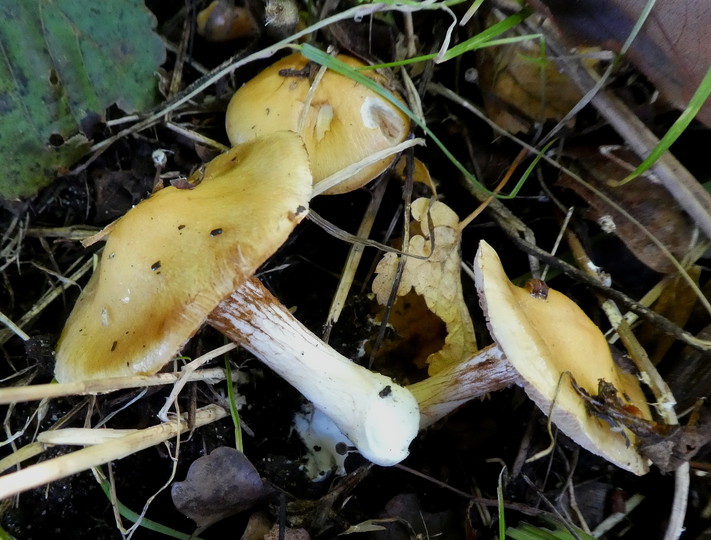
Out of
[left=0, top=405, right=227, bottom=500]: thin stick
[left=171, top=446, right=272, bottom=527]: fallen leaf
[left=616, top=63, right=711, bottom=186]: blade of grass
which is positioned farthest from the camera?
[left=171, top=446, right=272, bottom=527]: fallen leaf

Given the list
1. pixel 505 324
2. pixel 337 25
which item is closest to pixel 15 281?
pixel 337 25

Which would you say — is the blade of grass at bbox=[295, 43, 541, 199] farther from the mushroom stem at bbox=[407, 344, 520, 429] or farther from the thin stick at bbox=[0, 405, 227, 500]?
the thin stick at bbox=[0, 405, 227, 500]

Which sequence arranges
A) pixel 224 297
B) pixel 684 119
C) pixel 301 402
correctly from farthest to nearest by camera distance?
pixel 301 402 → pixel 684 119 → pixel 224 297

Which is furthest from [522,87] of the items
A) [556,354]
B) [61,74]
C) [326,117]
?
[61,74]

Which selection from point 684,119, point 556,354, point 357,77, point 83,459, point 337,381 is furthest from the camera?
point 357,77

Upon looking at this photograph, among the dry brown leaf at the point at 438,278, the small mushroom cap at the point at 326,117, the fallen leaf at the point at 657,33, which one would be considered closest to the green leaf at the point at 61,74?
the small mushroom cap at the point at 326,117

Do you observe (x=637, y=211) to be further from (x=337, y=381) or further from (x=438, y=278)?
(x=337, y=381)

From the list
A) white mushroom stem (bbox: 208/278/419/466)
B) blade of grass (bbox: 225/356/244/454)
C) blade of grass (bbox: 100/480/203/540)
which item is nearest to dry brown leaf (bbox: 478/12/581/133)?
white mushroom stem (bbox: 208/278/419/466)
